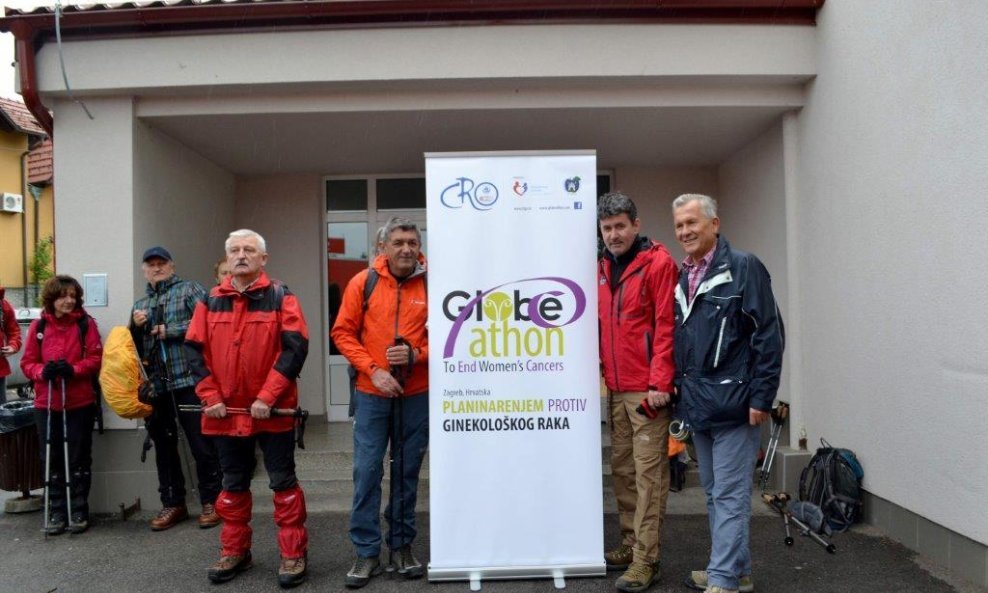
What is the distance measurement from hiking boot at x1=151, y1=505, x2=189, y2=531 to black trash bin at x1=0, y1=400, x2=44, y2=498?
3.45ft

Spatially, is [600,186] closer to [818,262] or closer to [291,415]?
[818,262]

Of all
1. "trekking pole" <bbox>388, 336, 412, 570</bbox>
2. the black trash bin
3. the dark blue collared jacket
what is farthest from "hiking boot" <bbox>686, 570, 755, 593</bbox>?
the black trash bin

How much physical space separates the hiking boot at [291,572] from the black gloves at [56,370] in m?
2.19

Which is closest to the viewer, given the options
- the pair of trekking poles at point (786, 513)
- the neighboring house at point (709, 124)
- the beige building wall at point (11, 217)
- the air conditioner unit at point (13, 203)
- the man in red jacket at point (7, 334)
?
the neighboring house at point (709, 124)

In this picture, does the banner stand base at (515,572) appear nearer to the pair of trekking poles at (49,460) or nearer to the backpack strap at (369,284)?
the backpack strap at (369,284)

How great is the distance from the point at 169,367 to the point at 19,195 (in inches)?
618

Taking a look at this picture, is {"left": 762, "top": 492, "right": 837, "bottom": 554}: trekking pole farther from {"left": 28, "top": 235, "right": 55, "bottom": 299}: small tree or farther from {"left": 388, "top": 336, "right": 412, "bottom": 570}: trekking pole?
{"left": 28, "top": 235, "right": 55, "bottom": 299}: small tree

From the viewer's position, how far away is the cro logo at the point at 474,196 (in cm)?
371

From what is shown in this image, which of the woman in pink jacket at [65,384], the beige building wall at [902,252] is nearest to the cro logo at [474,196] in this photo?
the beige building wall at [902,252]

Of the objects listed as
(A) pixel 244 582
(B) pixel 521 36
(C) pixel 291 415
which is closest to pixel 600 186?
(B) pixel 521 36

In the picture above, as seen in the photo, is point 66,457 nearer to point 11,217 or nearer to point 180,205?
point 180,205

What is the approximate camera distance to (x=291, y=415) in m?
3.75

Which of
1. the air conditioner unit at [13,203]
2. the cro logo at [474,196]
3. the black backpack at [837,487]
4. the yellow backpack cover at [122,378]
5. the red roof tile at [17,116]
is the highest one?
the red roof tile at [17,116]

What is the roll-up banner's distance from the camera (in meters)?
3.68
